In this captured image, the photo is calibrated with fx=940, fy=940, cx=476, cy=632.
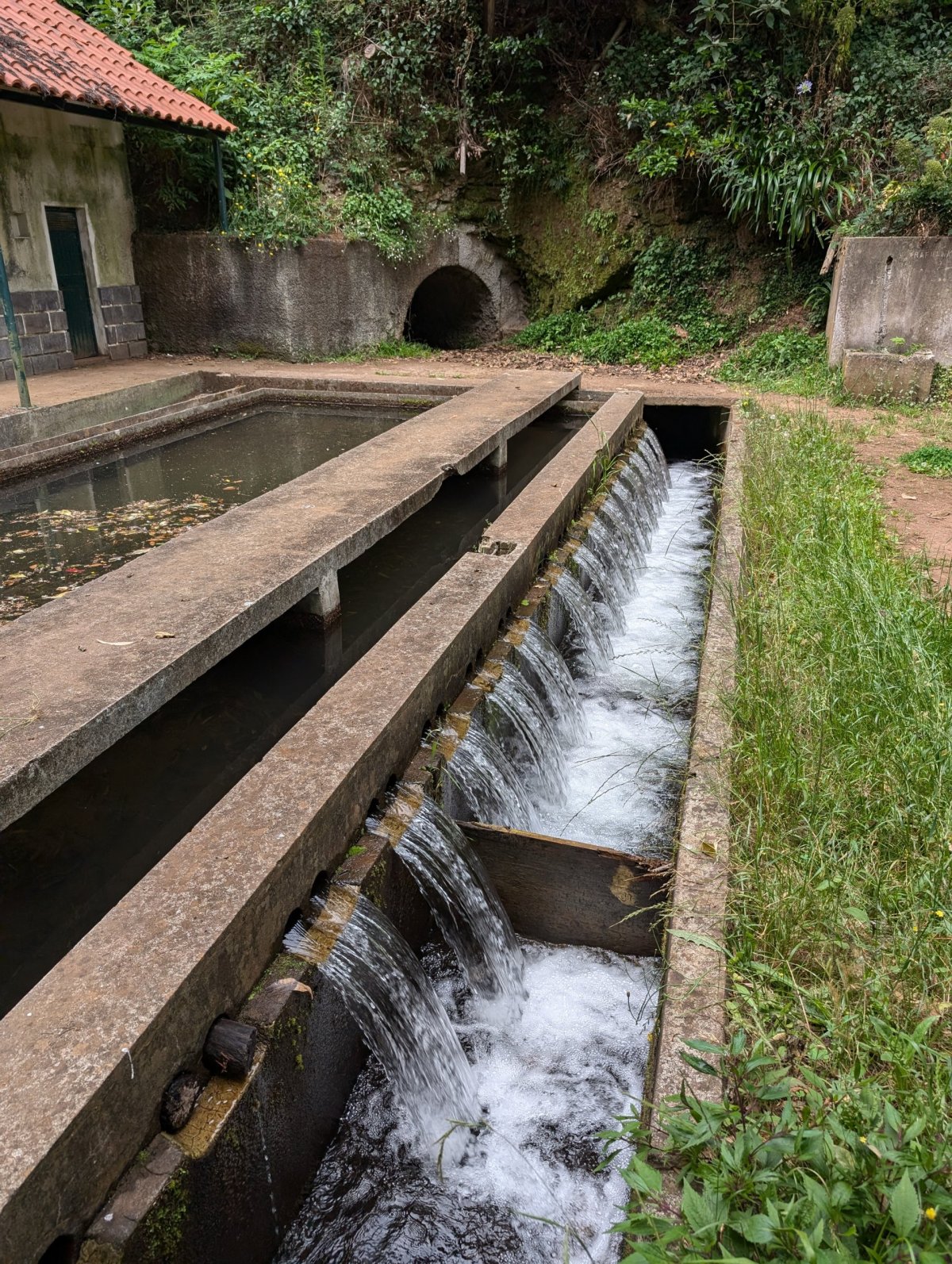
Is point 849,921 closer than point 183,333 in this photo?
Yes

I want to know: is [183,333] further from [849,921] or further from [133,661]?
[849,921]

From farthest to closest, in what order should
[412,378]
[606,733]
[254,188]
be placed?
[254,188] < [412,378] < [606,733]

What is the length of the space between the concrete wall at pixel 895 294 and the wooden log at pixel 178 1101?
10909mm

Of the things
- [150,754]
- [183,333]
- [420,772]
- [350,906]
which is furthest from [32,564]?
[183,333]

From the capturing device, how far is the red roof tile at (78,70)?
31.0ft

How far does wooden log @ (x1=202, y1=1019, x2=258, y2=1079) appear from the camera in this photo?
2225mm

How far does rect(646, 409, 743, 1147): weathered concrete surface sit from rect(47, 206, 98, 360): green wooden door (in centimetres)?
1032

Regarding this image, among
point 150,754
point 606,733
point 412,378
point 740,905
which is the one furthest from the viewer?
point 412,378

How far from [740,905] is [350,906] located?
1.15m

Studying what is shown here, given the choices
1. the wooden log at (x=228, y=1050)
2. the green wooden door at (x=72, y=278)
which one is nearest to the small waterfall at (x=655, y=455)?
the green wooden door at (x=72, y=278)

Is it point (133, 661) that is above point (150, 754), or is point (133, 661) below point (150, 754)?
above

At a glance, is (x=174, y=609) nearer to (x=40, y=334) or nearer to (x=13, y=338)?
(x=13, y=338)

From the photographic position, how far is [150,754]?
3955 mm

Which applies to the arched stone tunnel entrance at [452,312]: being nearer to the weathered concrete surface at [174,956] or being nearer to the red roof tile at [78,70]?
the red roof tile at [78,70]
